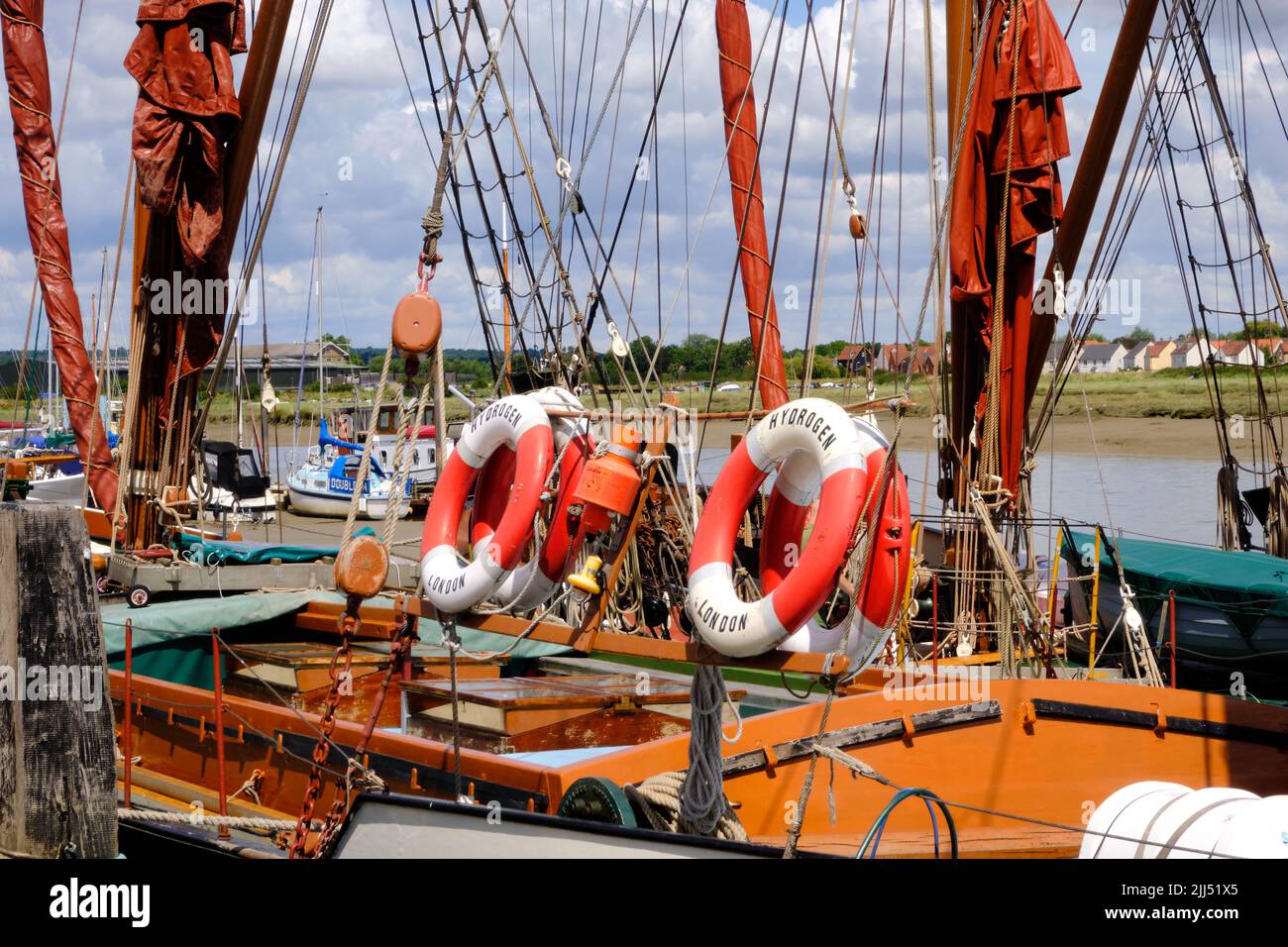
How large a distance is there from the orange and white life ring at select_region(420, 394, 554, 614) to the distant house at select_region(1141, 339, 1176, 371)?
9021 cm

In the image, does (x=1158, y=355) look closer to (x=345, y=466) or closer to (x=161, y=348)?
(x=345, y=466)

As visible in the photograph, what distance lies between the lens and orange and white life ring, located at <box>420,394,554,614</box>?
587 centimetres

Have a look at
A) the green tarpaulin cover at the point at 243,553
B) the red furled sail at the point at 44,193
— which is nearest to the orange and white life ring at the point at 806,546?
the green tarpaulin cover at the point at 243,553

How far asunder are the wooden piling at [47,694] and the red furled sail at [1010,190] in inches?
258

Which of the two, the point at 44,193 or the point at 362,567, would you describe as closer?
the point at 362,567

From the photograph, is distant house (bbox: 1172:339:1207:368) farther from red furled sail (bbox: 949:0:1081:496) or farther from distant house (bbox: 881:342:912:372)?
red furled sail (bbox: 949:0:1081:496)

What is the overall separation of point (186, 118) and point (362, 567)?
7837mm

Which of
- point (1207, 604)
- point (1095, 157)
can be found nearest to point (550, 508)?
point (1095, 157)

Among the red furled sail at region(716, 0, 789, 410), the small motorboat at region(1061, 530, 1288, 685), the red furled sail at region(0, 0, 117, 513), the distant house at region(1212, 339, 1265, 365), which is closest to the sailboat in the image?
the red furled sail at region(716, 0, 789, 410)

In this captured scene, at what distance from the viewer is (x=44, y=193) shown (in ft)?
49.9

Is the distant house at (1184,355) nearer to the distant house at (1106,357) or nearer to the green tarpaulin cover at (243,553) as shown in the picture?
the distant house at (1106,357)

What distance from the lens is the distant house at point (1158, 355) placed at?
299 ft

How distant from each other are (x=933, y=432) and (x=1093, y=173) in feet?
8.76
